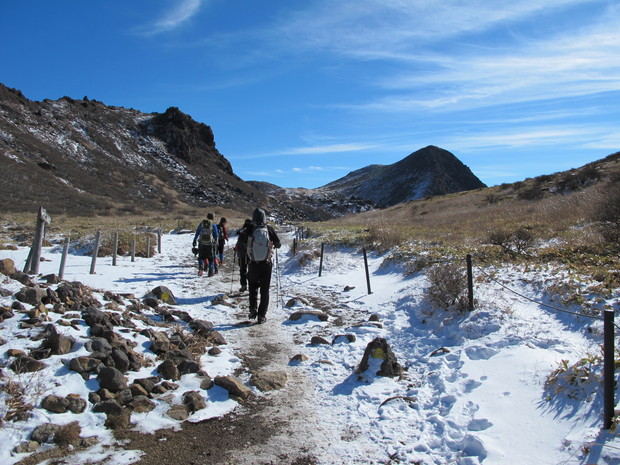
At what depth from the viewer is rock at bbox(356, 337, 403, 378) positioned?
5.54 m

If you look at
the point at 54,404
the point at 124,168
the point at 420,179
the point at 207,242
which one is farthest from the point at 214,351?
the point at 420,179

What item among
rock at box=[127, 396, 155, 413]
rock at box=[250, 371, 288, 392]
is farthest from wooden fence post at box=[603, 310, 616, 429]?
rock at box=[127, 396, 155, 413]

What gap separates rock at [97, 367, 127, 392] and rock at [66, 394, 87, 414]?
0.37 metres

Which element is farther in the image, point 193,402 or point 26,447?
point 193,402

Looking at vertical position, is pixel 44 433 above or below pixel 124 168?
below

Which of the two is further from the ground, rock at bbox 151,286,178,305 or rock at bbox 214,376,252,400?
rock at bbox 151,286,178,305

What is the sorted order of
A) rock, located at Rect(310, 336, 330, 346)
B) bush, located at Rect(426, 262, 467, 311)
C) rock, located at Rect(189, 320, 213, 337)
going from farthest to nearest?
bush, located at Rect(426, 262, 467, 311), rock, located at Rect(189, 320, 213, 337), rock, located at Rect(310, 336, 330, 346)

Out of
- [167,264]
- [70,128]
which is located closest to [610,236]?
[167,264]

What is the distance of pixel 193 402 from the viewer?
4605mm

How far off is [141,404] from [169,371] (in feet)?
2.50

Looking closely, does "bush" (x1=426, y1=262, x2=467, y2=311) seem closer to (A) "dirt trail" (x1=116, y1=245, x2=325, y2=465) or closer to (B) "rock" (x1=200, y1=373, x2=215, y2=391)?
(A) "dirt trail" (x1=116, y1=245, x2=325, y2=465)

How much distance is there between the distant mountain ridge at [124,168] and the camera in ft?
198

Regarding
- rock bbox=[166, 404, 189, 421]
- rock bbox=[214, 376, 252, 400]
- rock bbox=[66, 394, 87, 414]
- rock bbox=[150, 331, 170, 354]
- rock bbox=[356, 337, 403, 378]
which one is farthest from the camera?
rock bbox=[150, 331, 170, 354]

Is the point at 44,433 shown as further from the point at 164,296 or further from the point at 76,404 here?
the point at 164,296
